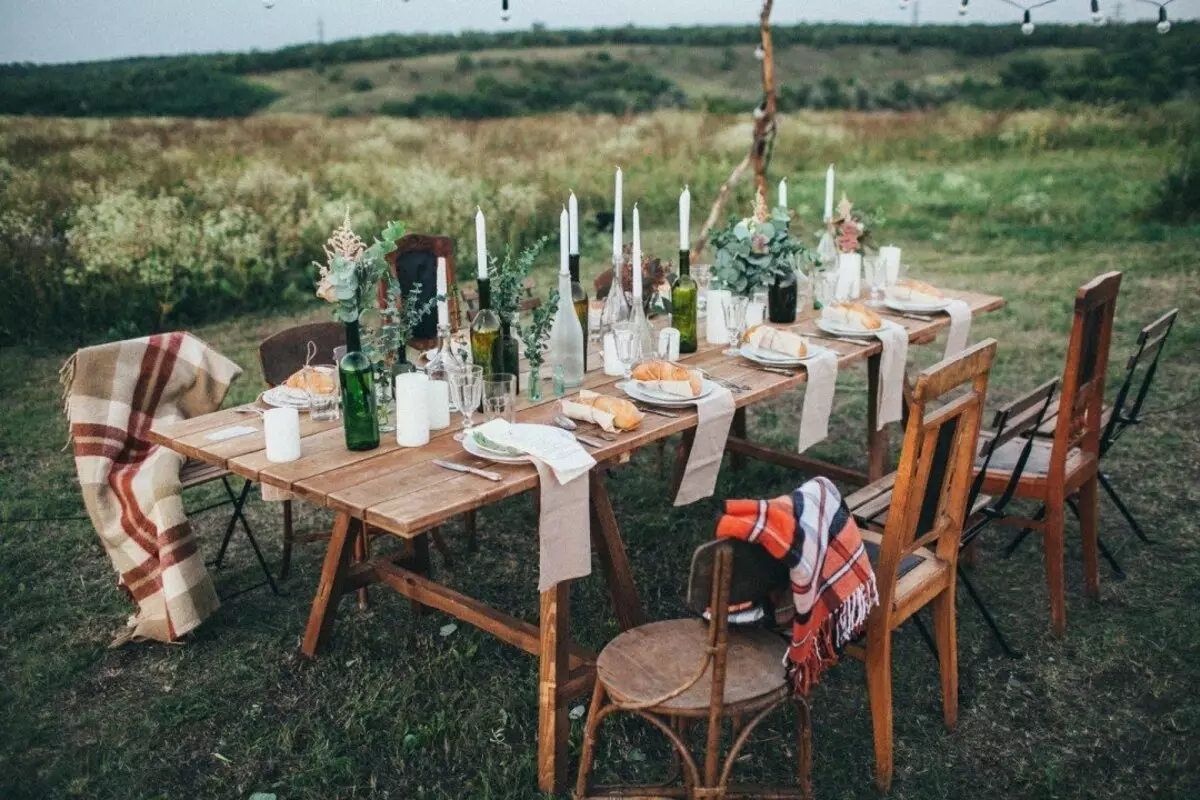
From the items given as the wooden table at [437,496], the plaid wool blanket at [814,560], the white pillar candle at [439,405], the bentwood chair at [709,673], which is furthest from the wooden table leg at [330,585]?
the plaid wool blanket at [814,560]

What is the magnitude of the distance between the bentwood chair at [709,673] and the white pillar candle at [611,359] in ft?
3.12

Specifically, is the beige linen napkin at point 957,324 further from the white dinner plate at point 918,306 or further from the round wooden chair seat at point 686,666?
the round wooden chair seat at point 686,666

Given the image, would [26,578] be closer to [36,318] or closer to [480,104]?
[36,318]

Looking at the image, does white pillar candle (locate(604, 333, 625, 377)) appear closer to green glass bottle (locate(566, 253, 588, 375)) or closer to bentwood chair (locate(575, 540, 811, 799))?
green glass bottle (locate(566, 253, 588, 375))

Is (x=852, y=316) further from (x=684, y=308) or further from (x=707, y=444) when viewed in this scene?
(x=707, y=444)

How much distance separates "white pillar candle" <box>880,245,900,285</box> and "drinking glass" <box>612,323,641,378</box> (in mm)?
1399

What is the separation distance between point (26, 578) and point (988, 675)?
3267mm

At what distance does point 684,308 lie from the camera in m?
3.36

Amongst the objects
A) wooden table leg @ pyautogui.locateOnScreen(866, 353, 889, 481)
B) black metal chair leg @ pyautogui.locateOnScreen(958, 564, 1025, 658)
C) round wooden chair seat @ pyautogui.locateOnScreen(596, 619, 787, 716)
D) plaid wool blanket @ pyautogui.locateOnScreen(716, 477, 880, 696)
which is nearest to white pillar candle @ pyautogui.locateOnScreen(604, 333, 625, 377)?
round wooden chair seat @ pyautogui.locateOnScreen(596, 619, 787, 716)

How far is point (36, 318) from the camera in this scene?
6.20m

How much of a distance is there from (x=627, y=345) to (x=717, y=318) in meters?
0.55

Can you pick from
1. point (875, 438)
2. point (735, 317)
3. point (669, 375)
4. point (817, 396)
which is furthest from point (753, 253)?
point (875, 438)

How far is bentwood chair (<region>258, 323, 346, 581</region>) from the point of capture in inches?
135

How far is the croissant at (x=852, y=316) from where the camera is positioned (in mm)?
3527
